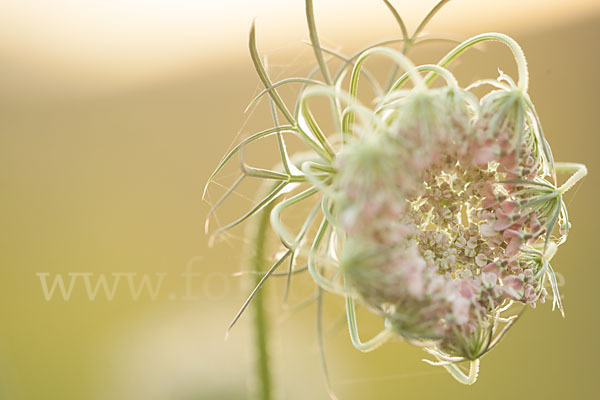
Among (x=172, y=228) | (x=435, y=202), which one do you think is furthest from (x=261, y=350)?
(x=172, y=228)

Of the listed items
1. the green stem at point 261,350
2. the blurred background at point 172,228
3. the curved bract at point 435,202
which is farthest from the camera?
the blurred background at point 172,228

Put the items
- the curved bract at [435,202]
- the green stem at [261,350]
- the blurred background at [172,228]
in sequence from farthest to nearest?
the blurred background at [172,228] → the green stem at [261,350] → the curved bract at [435,202]

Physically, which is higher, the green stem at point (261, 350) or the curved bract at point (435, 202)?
the curved bract at point (435, 202)

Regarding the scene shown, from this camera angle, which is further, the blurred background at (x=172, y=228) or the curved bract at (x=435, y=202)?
the blurred background at (x=172, y=228)

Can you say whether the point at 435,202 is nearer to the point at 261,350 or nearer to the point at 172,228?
the point at 261,350

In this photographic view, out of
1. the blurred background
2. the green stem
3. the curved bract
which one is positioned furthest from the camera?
the blurred background

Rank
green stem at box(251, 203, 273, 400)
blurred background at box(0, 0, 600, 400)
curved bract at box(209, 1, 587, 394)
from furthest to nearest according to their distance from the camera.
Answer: blurred background at box(0, 0, 600, 400) → green stem at box(251, 203, 273, 400) → curved bract at box(209, 1, 587, 394)

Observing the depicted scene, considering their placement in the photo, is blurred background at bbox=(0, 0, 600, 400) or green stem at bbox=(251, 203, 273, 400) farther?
blurred background at bbox=(0, 0, 600, 400)

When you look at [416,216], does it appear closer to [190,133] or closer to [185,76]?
[190,133]
